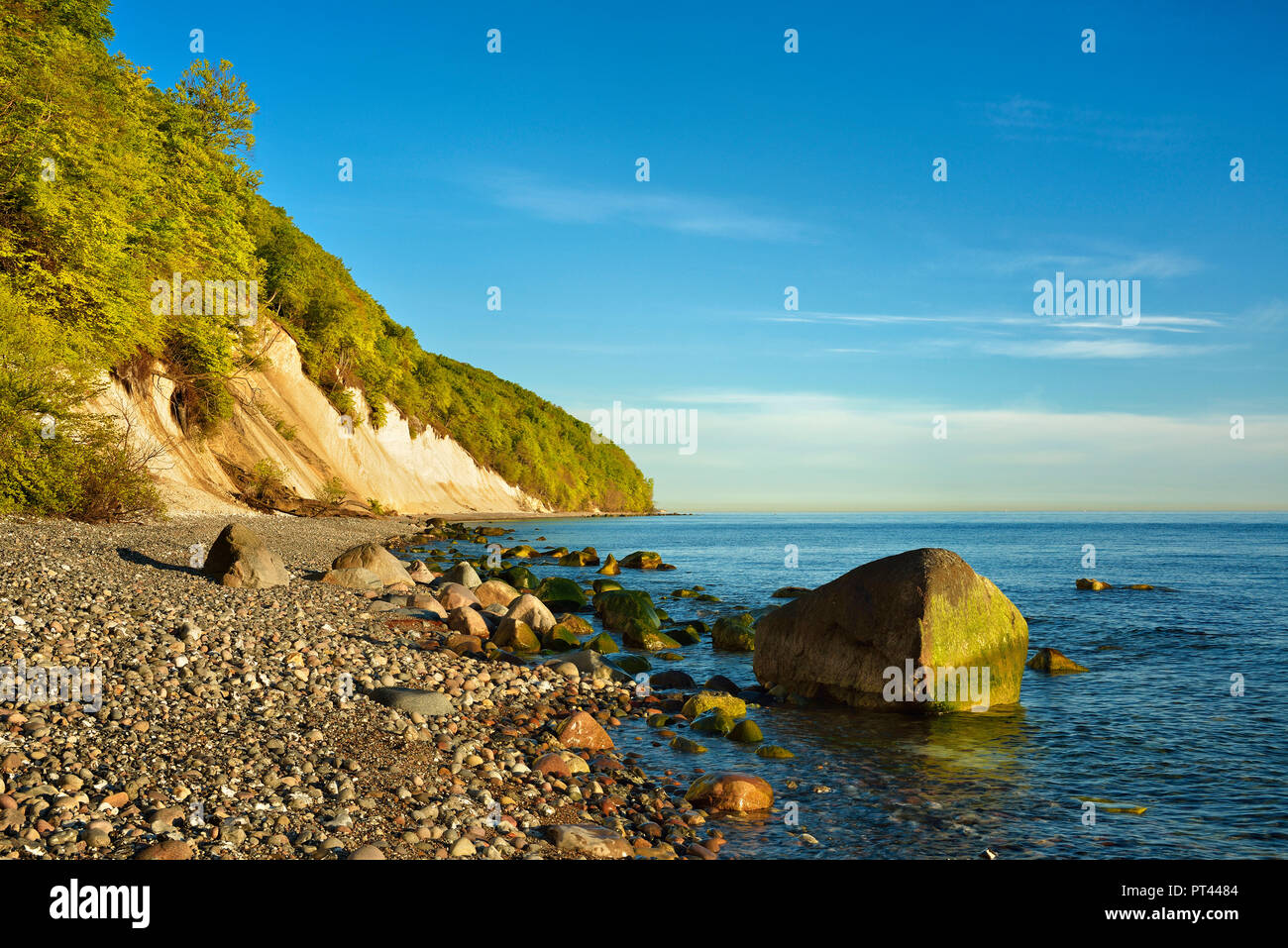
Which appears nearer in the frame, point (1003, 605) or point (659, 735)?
point (659, 735)

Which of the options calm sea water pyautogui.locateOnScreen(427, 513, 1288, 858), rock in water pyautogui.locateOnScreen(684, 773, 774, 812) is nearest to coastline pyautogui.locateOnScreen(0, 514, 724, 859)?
rock in water pyautogui.locateOnScreen(684, 773, 774, 812)

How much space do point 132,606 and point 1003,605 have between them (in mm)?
13722

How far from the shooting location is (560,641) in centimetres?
1584

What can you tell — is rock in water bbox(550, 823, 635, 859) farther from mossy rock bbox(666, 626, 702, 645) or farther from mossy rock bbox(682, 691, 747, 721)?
mossy rock bbox(666, 626, 702, 645)

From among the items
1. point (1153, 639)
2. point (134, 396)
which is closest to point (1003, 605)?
point (1153, 639)

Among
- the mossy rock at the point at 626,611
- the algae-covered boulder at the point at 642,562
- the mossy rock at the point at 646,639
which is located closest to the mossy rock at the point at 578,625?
the mossy rock at the point at 626,611

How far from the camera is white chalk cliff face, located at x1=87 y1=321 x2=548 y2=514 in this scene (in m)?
31.8

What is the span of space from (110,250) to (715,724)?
23.7 meters

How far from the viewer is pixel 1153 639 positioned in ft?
62.9

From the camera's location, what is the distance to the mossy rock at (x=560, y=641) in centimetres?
1585

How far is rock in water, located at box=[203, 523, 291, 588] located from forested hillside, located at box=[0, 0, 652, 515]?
288 inches

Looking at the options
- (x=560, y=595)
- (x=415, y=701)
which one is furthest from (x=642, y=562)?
(x=415, y=701)

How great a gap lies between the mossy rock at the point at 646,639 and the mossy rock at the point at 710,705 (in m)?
5.56
